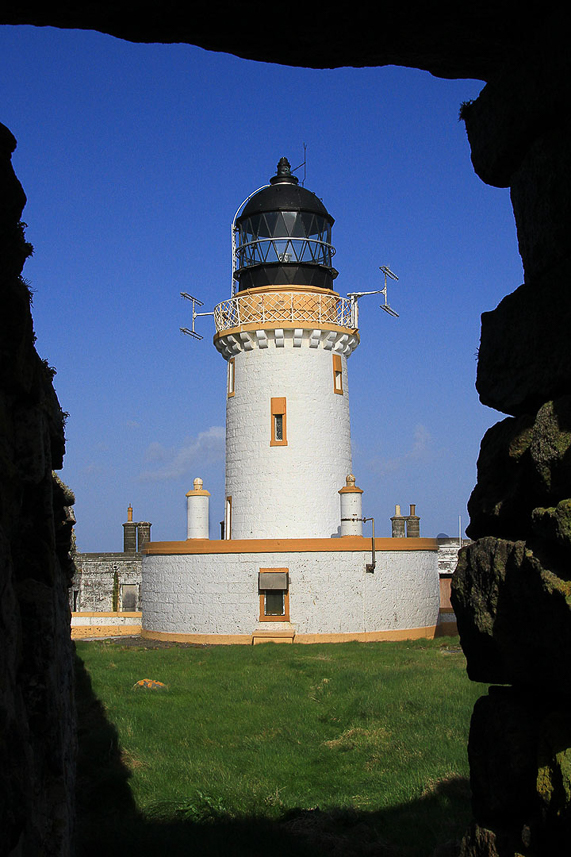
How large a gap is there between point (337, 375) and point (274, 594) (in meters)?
7.25

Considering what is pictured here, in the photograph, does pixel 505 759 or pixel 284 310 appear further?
pixel 284 310

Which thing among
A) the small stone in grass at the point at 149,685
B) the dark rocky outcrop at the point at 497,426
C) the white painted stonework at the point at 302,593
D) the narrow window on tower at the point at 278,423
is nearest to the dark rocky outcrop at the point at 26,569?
the dark rocky outcrop at the point at 497,426

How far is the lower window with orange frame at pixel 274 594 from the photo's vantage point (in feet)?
67.5

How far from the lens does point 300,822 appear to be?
643 centimetres

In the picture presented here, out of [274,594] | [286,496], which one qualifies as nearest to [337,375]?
[286,496]

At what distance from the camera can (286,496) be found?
917 inches

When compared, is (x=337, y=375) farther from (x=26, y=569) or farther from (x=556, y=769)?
(x=556, y=769)

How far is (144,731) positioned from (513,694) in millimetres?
7012

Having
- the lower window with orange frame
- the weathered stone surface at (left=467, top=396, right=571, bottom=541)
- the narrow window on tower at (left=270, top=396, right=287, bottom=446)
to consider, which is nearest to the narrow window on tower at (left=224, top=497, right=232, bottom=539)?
the narrow window on tower at (left=270, top=396, right=287, bottom=446)

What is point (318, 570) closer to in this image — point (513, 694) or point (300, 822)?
point (300, 822)

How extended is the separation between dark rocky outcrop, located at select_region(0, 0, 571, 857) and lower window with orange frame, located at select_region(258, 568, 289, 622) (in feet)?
54.1

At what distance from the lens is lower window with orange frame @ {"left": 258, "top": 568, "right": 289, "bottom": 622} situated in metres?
20.6

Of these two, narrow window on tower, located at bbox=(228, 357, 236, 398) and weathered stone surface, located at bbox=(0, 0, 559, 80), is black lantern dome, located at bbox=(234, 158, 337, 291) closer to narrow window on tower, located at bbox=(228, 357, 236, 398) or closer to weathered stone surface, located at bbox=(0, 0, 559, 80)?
narrow window on tower, located at bbox=(228, 357, 236, 398)

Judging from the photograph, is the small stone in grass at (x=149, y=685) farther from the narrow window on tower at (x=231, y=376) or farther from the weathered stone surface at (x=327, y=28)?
the narrow window on tower at (x=231, y=376)
